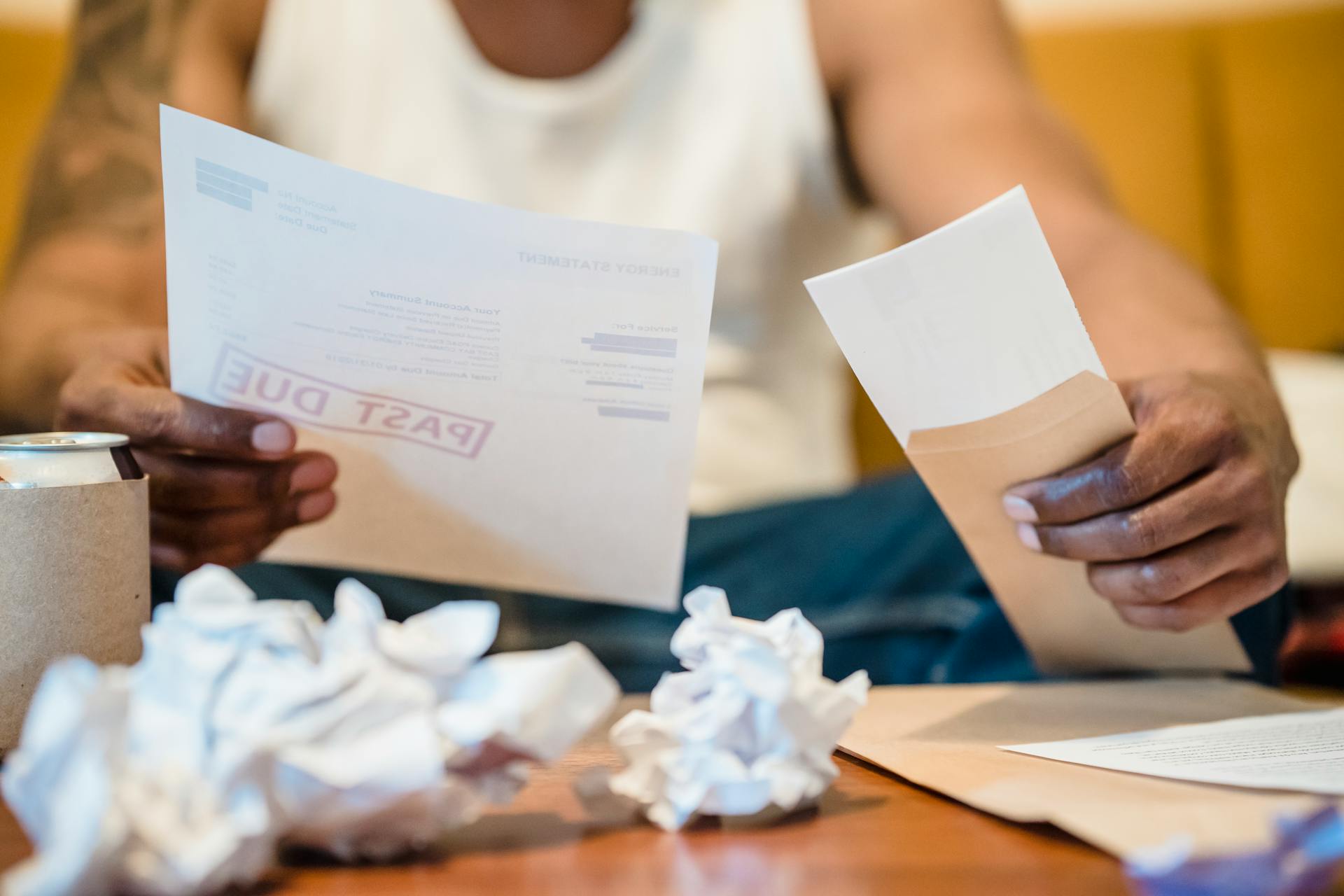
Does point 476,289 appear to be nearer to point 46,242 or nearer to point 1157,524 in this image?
point 1157,524

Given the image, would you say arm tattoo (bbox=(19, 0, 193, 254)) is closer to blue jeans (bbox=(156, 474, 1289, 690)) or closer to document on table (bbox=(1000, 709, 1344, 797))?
blue jeans (bbox=(156, 474, 1289, 690))

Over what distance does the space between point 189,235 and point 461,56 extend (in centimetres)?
66

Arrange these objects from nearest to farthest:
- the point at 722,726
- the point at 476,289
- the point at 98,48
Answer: the point at 722,726
the point at 476,289
the point at 98,48

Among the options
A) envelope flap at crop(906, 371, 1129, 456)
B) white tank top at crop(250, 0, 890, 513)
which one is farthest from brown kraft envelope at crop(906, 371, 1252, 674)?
white tank top at crop(250, 0, 890, 513)

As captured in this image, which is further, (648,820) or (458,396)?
(458,396)

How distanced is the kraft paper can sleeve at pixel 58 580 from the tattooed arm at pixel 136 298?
0.34ft

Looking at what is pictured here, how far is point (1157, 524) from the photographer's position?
0.47 metres

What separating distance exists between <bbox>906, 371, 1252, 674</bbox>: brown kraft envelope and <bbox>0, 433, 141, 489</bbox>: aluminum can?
33cm

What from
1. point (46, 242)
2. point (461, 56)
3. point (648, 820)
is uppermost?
point (461, 56)

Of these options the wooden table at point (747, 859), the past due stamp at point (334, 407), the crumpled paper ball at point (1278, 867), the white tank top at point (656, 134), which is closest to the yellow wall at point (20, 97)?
the white tank top at point (656, 134)

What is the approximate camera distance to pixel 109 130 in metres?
1.11

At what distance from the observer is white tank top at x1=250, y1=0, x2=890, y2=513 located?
1034 mm

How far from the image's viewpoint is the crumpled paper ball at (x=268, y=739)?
27cm

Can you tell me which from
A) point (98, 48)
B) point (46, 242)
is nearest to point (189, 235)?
point (46, 242)
